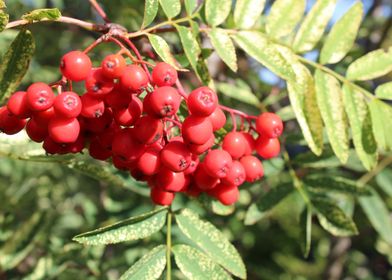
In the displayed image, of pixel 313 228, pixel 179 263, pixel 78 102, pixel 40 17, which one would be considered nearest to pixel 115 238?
pixel 179 263

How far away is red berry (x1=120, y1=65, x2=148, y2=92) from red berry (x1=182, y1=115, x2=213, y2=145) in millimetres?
179

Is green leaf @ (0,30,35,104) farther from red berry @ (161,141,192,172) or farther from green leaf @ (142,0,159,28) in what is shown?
red berry @ (161,141,192,172)

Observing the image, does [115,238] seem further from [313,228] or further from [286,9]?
[313,228]

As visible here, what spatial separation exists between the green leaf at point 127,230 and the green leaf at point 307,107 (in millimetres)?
563

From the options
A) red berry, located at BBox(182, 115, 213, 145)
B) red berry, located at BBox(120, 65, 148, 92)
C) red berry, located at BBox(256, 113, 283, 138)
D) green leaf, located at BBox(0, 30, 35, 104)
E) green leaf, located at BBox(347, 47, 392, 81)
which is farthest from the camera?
green leaf, located at BBox(347, 47, 392, 81)

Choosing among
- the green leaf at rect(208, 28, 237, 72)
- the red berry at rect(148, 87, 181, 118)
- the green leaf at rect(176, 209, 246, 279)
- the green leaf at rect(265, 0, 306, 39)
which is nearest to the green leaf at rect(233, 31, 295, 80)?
the green leaf at rect(208, 28, 237, 72)

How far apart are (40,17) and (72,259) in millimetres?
1334

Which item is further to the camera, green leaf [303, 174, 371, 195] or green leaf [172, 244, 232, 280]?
green leaf [303, 174, 371, 195]

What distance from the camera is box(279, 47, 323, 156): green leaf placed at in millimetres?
1860

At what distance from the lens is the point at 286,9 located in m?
2.12

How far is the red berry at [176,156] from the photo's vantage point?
5.05ft

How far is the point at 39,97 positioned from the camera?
56.6 inches

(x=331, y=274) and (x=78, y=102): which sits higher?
(x=78, y=102)

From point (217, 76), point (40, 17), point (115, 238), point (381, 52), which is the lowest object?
point (217, 76)
